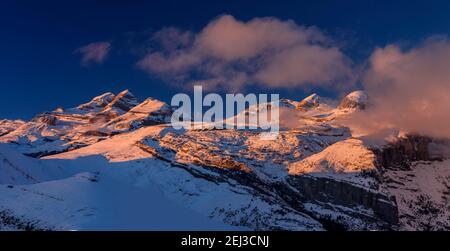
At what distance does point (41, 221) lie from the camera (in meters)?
163

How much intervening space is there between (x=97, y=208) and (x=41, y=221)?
82.6ft

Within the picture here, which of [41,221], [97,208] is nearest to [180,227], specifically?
[97,208]

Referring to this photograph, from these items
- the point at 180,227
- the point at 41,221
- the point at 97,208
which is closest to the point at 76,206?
the point at 97,208
